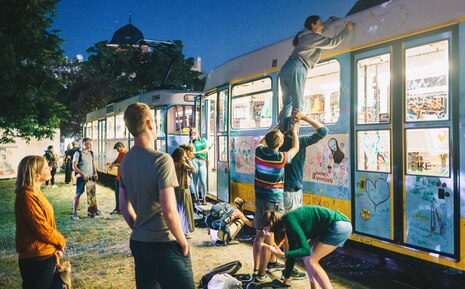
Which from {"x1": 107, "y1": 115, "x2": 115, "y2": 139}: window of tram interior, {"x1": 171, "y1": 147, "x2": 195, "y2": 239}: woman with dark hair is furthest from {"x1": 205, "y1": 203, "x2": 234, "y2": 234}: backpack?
{"x1": 107, "y1": 115, "x2": 115, "y2": 139}: window of tram interior

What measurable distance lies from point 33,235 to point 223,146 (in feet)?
19.8

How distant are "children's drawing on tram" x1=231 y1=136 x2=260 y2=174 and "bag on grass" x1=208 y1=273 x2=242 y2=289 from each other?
3.29 meters

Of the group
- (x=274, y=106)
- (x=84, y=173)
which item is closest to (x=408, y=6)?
(x=274, y=106)

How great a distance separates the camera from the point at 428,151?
4922 mm

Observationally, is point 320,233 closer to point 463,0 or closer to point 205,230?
point 463,0

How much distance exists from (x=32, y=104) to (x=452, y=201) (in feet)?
41.6

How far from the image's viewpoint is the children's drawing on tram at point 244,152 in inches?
319

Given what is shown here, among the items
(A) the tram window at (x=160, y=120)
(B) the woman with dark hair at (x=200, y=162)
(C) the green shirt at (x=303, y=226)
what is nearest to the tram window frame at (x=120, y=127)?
(A) the tram window at (x=160, y=120)

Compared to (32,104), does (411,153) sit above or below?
below

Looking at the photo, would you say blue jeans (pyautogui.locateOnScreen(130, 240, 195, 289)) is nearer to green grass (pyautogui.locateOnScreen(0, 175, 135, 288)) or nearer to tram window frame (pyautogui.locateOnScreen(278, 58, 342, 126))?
green grass (pyautogui.locateOnScreen(0, 175, 135, 288))

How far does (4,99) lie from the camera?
42.9 feet

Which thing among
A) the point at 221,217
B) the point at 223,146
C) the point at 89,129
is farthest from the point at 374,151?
the point at 89,129

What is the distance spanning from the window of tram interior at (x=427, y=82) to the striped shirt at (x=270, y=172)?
1612mm

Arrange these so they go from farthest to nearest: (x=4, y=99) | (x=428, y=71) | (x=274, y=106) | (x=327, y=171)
→ (x=4, y=99), (x=274, y=106), (x=327, y=171), (x=428, y=71)
